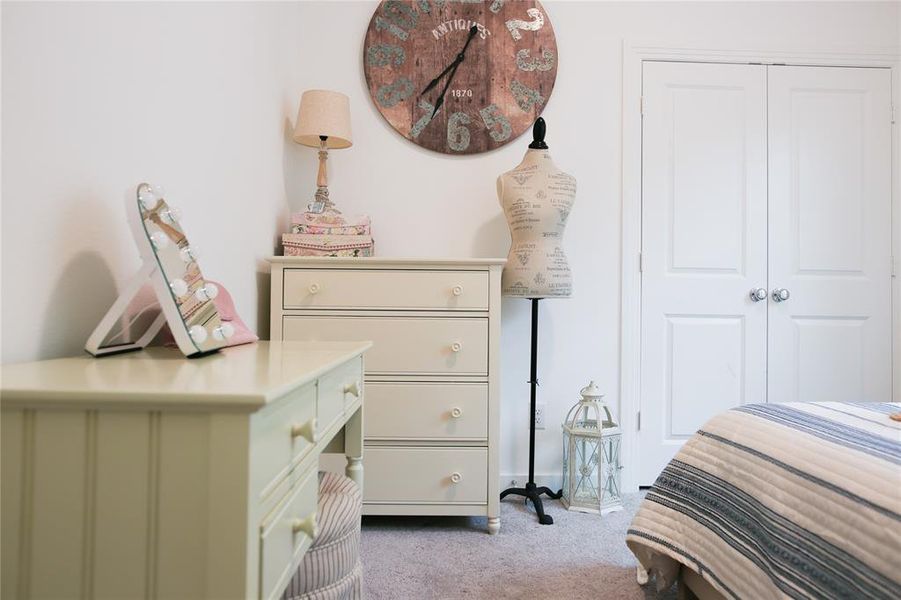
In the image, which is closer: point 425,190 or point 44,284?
point 44,284

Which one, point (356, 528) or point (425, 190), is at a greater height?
point (425, 190)

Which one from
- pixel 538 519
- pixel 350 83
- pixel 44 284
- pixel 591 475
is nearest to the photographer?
pixel 44 284

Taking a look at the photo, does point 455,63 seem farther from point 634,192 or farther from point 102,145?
point 102,145

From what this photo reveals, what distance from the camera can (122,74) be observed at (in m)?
1.10

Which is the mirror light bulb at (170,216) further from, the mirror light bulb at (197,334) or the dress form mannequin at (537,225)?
the dress form mannequin at (537,225)

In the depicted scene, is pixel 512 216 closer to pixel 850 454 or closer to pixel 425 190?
pixel 425 190

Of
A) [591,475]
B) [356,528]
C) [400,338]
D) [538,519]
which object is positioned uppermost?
[400,338]

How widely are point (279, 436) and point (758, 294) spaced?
8.10 feet

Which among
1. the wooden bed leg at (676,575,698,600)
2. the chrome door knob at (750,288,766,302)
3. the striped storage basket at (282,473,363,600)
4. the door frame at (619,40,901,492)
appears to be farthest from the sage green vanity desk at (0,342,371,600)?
the chrome door knob at (750,288,766,302)

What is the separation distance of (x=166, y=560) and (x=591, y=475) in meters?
1.92

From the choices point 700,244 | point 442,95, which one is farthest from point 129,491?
point 700,244

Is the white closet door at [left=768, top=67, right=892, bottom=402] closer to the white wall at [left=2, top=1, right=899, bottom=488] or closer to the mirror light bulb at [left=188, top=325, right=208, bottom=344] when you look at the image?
the white wall at [left=2, top=1, right=899, bottom=488]

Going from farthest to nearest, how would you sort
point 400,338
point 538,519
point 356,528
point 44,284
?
point 538,519 → point 400,338 → point 356,528 → point 44,284

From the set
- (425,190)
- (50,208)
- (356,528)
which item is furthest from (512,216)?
(50,208)
